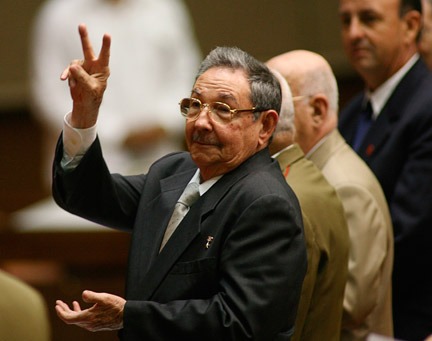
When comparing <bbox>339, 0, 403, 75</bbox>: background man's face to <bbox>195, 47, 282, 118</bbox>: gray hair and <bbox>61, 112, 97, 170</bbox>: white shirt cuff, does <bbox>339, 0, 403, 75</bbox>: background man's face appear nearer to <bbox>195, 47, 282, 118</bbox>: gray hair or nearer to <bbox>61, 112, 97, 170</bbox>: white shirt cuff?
<bbox>195, 47, 282, 118</bbox>: gray hair

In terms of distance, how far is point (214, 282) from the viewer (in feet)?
7.49

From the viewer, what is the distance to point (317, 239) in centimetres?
269

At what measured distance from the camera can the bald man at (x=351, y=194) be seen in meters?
2.99

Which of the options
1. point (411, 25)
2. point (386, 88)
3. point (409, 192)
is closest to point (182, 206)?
point (409, 192)

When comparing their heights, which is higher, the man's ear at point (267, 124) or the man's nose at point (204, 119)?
the man's nose at point (204, 119)

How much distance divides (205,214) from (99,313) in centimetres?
41

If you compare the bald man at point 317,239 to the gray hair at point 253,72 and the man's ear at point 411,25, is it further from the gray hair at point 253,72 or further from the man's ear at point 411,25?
the man's ear at point 411,25

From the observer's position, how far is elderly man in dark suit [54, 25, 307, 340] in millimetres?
2215

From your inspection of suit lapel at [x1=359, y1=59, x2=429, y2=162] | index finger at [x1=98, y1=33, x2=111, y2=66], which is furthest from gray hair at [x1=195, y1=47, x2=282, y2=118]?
suit lapel at [x1=359, y1=59, x2=429, y2=162]

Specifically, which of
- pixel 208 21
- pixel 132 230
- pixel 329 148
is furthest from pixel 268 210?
pixel 208 21

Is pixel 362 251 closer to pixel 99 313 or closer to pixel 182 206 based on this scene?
pixel 182 206

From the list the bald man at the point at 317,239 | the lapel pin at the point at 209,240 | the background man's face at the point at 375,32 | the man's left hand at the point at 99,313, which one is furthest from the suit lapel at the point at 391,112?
the man's left hand at the point at 99,313

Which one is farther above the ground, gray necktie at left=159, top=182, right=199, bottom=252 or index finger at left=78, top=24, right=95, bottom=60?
index finger at left=78, top=24, right=95, bottom=60

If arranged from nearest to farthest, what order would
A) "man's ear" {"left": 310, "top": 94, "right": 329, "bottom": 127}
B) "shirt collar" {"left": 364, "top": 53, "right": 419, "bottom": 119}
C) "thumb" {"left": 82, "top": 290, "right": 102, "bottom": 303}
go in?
"thumb" {"left": 82, "top": 290, "right": 102, "bottom": 303} → "man's ear" {"left": 310, "top": 94, "right": 329, "bottom": 127} → "shirt collar" {"left": 364, "top": 53, "right": 419, "bottom": 119}
